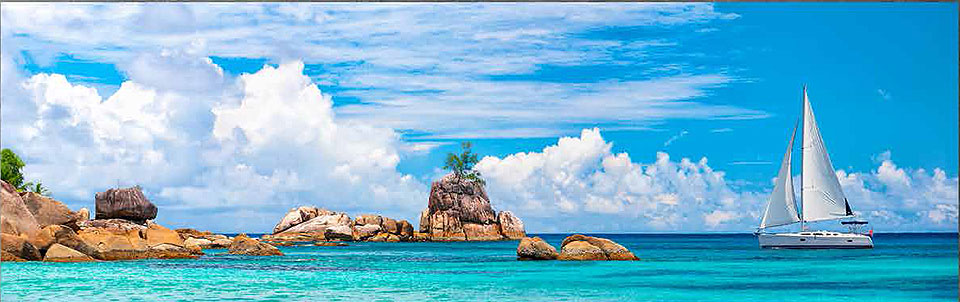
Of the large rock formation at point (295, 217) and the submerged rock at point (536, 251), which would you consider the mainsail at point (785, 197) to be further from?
the large rock formation at point (295, 217)

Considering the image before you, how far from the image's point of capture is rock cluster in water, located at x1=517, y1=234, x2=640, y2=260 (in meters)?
23.7

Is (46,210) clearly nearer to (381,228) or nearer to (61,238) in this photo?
(61,238)

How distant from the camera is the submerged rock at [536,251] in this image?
24.1 m

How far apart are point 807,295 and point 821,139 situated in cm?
1599

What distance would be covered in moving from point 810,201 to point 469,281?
16.9 meters

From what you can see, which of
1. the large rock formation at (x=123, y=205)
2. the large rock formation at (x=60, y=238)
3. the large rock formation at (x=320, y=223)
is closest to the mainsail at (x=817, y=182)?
the large rock formation at (x=60, y=238)

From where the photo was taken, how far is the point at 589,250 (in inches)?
949

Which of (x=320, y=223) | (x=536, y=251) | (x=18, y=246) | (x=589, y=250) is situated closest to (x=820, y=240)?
(x=589, y=250)

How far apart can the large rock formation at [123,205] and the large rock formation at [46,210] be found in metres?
7.94

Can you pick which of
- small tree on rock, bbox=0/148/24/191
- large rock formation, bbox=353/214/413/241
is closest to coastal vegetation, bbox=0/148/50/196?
small tree on rock, bbox=0/148/24/191

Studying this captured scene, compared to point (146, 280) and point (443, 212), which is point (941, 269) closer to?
point (146, 280)

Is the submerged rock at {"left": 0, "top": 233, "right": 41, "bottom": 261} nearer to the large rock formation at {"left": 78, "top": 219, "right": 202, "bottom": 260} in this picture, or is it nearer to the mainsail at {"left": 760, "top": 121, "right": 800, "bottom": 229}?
the large rock formation at {"left": 78, "top": 219, "right": 202, "bottom": 260}

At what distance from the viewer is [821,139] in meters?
31.1

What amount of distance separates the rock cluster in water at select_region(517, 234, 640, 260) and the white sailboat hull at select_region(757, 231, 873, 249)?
1010cm
